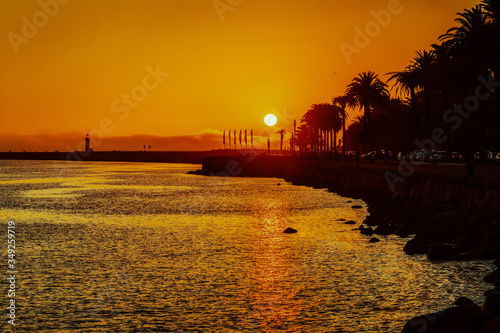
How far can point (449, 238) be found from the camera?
1045 inches

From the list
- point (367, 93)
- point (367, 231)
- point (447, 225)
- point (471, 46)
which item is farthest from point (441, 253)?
point (367, 93)

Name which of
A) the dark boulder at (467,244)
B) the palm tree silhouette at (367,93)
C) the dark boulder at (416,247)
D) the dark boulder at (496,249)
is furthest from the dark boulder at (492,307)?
the palm tree silhouette at (367,93)

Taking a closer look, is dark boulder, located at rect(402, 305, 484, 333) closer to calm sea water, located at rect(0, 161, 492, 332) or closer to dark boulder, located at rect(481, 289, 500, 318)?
dark boulder, located at rect(481, 289, 500, 318)

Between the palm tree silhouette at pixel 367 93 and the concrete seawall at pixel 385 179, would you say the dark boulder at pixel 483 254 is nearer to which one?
the concrete seawall at pixel 385 179

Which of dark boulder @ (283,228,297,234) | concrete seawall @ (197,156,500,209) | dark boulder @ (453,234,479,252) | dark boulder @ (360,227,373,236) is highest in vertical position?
concrete seawall @ (197,156,500,209)

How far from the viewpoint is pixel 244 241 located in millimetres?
31234

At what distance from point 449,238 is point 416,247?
6.86 ft

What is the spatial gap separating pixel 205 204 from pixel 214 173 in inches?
3610

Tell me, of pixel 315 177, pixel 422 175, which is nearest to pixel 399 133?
pixel 315 177

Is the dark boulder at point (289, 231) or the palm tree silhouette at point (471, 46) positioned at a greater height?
the palm tree silhouette at point (471, 46)

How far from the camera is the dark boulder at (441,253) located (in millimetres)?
23219

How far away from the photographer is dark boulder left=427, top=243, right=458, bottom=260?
23219 millimetres

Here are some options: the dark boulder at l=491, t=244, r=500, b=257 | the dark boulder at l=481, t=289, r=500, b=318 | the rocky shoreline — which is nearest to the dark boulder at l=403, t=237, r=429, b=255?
the rocky shoreline

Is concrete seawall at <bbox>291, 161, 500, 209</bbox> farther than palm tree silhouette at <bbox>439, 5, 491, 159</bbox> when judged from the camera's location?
No
